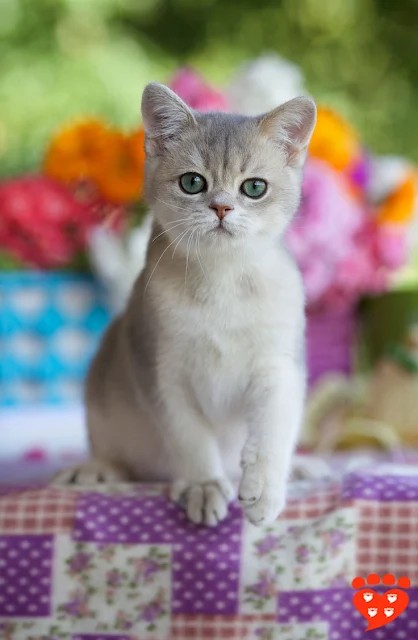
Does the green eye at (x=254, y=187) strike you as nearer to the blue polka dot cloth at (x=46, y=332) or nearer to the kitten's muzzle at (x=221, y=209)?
the kitten's muzzle at (x=221, y=209)

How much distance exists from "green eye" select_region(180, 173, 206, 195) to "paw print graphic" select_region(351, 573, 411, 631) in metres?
0.50

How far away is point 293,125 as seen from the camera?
3.39 feet

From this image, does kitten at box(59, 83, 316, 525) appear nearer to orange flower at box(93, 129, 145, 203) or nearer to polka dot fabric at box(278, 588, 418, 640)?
polka dot fabric at box(278, 588, 418, 640)

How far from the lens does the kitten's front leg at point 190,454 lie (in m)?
1.01

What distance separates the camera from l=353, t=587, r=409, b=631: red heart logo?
0.92 m

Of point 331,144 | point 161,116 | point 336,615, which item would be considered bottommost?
point 336,615

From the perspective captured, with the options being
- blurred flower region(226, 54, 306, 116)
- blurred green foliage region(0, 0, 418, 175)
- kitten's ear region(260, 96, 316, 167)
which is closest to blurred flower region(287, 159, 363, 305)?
blurred flower region(226, 54, 306, 116)

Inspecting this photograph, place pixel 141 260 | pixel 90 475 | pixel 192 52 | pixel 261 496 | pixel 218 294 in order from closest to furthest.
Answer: pixel 261 496, pixel 218 294, pixel 90 475, pixel 141 260, pixel 192 52

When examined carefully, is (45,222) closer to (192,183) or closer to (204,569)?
(192,183)

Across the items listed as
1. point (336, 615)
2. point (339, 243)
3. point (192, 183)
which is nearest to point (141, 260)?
point (339, 243)

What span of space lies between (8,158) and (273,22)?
1.13 meters

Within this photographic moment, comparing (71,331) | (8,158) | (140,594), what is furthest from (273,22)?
(140,594)

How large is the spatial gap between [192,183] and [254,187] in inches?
3.0

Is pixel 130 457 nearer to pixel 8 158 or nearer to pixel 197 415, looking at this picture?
pixel 197 415
